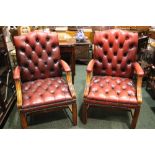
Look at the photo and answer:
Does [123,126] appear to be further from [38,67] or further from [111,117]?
[38,67]

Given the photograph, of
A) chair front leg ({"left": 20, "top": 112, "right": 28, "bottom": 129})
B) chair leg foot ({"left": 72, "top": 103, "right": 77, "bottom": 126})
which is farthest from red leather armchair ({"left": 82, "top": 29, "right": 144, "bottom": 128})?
chair front leg ({"left": 20, "top": 112, "right": 28, "bottom": 129})

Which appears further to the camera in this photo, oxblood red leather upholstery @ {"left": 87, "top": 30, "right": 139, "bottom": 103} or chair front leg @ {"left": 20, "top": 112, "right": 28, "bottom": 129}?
oxblood red leather upholstery @ {"left": 87, "top": 30, "right": 139, "bottom": 103}

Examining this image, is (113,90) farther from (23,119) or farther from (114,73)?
(23,119)

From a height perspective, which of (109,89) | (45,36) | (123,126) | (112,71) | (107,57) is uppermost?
(45,36)

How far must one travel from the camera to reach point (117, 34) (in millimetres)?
2014

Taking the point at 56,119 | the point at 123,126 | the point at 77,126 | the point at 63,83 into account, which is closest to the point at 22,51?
the point at 63,83

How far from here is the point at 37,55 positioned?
2004mm

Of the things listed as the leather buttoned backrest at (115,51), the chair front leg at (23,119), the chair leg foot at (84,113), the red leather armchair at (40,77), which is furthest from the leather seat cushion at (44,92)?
the leather buttoned backrest at (115,51)

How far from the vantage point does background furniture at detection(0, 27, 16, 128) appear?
1982 millimetres

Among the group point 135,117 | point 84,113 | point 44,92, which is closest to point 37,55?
point 44,92

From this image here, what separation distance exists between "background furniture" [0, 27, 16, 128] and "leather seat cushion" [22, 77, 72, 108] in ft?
1.11

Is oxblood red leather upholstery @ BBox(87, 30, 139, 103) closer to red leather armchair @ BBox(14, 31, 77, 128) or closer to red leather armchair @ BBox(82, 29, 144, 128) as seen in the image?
red leather armchair @ BBox(82, 29, 144, 128)

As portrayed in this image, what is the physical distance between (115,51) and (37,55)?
3.29ft
